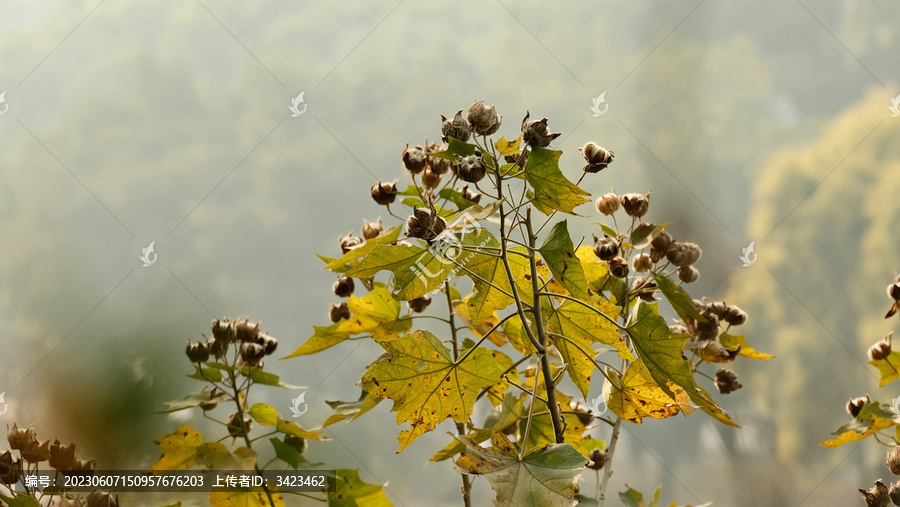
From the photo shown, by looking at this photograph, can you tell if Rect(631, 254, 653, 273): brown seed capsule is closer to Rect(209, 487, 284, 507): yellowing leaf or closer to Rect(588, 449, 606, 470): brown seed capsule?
Rect(588, 449, 606, 470): brown seed capsule

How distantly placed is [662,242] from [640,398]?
0.21 meters

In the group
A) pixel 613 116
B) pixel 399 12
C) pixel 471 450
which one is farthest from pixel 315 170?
pixel 471 450

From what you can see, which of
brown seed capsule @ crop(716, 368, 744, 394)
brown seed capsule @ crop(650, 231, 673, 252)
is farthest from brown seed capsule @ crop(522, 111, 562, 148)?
brown seed capsule @ crop(716, 368, 744, 394)

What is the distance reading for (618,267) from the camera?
0.67 m

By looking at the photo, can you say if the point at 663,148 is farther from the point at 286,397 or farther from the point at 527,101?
the point at 286,397

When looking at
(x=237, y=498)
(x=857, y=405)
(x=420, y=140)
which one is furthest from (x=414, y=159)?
(x=420, y=140)

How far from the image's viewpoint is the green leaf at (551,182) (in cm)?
50

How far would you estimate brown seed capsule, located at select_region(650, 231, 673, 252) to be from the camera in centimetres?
71

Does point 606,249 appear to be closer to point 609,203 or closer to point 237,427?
point 609,203

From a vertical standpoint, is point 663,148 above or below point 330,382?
above

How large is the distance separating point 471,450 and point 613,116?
1.36 m

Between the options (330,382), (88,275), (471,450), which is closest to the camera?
(471,450)

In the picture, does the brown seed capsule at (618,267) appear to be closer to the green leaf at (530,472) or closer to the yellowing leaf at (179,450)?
the green leaf at (530,472)

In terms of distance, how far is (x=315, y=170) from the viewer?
162 centimetres
